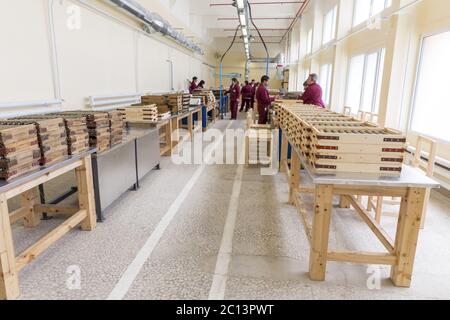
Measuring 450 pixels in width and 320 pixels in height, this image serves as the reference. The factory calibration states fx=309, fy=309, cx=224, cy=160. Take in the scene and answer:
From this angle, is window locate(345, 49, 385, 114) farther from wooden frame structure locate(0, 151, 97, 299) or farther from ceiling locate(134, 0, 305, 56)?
wooden frame structure locate(0, 151, 97, 299)

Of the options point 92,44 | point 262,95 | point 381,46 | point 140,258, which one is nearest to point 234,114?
point 262,95

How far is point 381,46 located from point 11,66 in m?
6.29

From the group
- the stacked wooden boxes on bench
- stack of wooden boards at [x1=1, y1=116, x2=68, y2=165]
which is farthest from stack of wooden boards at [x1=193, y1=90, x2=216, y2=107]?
stack of wooden boards at [x1=1, y1=116, x2=68, y2=165]

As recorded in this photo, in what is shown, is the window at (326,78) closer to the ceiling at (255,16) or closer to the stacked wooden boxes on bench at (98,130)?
the ceiling at (255,16)

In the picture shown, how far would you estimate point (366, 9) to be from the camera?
24.0 ft

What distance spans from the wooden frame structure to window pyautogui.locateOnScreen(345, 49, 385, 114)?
577cm

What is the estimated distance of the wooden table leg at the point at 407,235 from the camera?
6.70 ft

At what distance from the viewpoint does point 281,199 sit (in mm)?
3814

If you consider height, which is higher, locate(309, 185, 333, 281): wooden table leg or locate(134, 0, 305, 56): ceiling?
locate(134, 0, 305, 56): ceiling

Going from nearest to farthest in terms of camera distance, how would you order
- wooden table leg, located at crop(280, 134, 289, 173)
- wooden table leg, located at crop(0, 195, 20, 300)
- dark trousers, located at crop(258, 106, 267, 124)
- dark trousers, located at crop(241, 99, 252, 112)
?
wooden table leg, located at crop(0, 195, 20, 300)
wooden table leg, located at crop(280, 134, 289, 173)
dark trousers, located at crop(258, 106, 267, 124)
dark trousers, located at crop(241, 99, 252, 112)

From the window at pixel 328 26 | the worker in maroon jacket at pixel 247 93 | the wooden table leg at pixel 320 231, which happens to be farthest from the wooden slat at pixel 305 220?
the worker in maroon jacket at pixel 247 93

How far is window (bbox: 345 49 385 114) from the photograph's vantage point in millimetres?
6527

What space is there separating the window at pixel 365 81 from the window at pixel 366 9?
2.70ft
